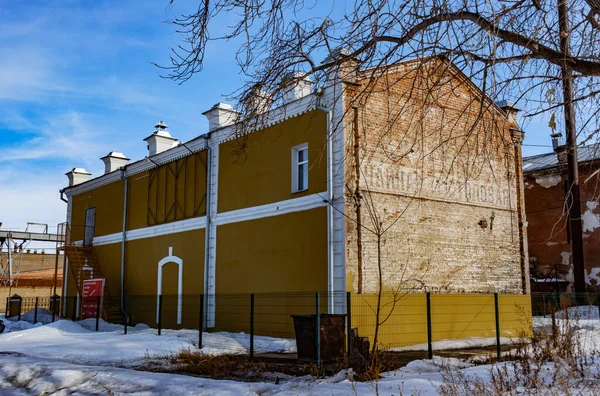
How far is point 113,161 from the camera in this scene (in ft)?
88.3

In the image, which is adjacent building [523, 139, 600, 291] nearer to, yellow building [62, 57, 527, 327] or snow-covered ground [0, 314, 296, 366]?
yellow building [62, 57, 527, 327]

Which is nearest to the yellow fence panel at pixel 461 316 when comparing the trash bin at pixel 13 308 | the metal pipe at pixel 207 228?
the metal pipe at pixel 207 228

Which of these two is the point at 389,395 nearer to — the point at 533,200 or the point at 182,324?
the point at 182,324

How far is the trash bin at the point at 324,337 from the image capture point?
1123cm

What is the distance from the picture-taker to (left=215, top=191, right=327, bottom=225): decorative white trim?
14812 millimetres

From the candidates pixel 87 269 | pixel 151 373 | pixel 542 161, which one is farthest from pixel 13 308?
pixel 542 161

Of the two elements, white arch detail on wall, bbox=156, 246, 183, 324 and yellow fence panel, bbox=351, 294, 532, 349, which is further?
white arch detail on wall, bbox=156, 246, 183, 324

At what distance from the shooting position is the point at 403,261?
15.1 metres

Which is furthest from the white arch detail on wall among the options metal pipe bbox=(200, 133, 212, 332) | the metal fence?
metal pipe bbox=(200, 133, 212, 332)

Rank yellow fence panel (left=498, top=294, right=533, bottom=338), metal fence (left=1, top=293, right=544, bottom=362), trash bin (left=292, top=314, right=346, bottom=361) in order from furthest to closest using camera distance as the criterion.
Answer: yellow fence panel (left=498, top=294, right=533, bottom=338)
metal fence (left=1, top=293, right=544, bottom=362)
trash bin (left=292, top=314, right=346, bottom=361)

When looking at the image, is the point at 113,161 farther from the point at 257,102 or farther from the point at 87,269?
the point at 257,102

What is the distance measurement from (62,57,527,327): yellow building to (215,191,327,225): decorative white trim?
1.3 inches

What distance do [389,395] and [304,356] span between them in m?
4.83

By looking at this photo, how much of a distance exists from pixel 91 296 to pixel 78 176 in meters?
8.83
